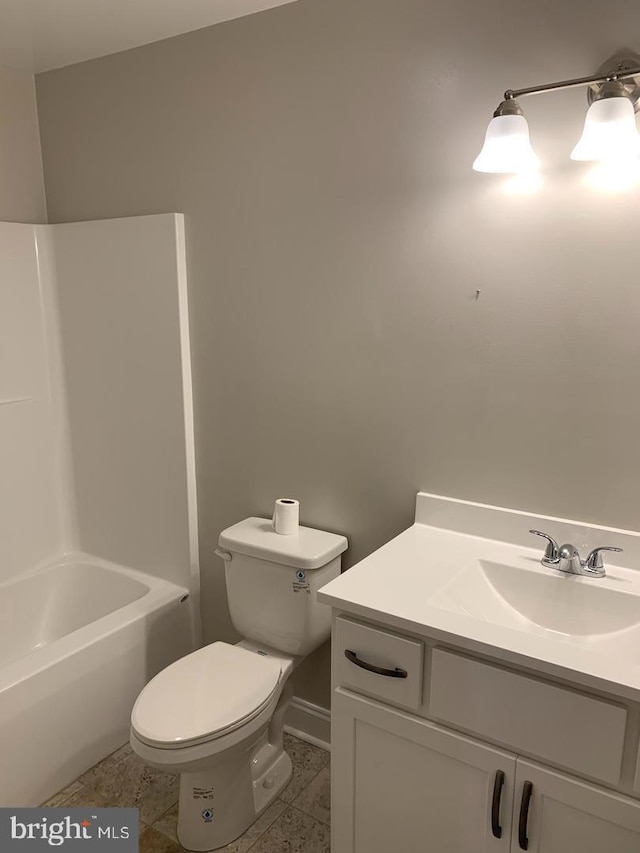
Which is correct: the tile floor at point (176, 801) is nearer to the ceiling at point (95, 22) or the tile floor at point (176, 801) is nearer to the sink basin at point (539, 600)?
the sink basin at point (539, 600)

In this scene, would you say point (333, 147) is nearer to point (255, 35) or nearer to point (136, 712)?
point (255, 35)

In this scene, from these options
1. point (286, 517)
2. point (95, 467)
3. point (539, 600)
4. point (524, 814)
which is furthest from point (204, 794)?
point (95, 467)

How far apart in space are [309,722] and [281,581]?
63 centimetres

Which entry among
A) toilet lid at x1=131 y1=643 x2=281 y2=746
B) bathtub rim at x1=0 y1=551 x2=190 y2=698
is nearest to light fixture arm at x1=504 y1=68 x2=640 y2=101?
toilet lid at x1=131 y1=643 x2=281 y2=746

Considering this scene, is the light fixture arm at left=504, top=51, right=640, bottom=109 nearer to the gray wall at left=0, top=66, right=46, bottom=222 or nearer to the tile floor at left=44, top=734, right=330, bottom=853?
the gray wall at left=0, top=66, right=46, bottom=222

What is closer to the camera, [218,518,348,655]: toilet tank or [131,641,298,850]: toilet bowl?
[131,641,298,850]: toilet bowl

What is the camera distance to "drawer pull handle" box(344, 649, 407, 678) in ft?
4.74

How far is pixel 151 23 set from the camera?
2057mm

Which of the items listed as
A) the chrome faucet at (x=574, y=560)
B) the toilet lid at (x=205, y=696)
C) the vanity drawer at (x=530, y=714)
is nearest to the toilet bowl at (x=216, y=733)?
the toilet lid at (x=205, y=696)

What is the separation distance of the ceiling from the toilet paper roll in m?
1.47

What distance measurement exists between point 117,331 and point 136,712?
4.44 ft

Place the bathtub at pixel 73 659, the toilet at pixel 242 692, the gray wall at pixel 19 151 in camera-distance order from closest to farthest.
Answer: the toilet at pixel 242 692 < the bathtub at pixel 73 659 < the gray wall at pixel 19 151

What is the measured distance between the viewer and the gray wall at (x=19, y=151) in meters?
2.47

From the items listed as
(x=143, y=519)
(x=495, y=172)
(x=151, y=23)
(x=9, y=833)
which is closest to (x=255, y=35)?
(x=151, y=23)
